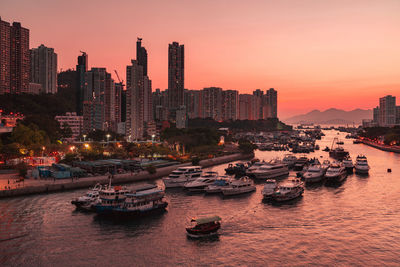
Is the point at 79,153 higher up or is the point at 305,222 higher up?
the point at 79,153

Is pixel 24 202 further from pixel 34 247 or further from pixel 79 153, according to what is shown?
pixel 79 153

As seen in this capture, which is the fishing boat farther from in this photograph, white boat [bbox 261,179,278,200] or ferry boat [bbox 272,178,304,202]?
white boat [bbox 261,179,278,200]

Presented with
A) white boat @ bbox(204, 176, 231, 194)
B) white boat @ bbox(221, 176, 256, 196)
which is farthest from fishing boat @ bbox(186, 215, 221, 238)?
white boat @ bbox(204, 176, 231, 194)

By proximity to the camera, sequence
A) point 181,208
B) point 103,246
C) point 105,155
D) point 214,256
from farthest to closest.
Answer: point 105,155 → point 181,208 → point 103,246 → point 214,256

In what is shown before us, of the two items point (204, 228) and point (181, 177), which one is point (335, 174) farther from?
point (204, 228)

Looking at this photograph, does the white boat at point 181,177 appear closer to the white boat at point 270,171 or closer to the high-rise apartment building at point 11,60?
the white boat at point 270,171

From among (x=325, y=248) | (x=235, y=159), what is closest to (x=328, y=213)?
(x=325, y=248)
